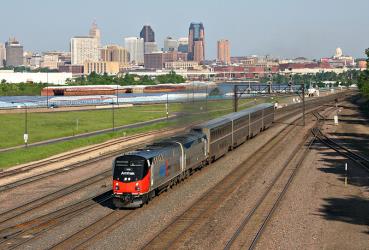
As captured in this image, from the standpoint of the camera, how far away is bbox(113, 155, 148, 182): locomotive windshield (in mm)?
32625

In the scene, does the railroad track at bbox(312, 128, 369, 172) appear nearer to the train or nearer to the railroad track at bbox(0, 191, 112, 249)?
the train

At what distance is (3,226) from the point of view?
31.3m

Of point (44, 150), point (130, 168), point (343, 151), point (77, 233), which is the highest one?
point (130, 168)

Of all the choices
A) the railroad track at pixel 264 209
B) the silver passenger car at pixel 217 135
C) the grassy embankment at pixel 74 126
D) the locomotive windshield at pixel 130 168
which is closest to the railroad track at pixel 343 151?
the railroad track at pixel 264 209

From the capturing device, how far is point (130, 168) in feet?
108

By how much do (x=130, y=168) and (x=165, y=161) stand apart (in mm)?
3942

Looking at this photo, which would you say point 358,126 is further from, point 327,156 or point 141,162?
point 141,162

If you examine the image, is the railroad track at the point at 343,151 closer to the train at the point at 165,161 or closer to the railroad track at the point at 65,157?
the train at the point at 165,161

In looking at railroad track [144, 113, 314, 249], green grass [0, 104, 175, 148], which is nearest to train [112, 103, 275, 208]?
railroad track [144, 113, 314, 249]

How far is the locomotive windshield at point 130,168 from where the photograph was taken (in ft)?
107

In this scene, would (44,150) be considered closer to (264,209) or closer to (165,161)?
(165,161)

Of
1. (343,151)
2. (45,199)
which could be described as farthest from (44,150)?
(343,151)

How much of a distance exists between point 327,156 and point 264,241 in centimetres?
3244

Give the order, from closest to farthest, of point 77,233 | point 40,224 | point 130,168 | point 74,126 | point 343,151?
point 77,233 → point 40,224 → point 130,168 → point 343,151 → point 74,126
